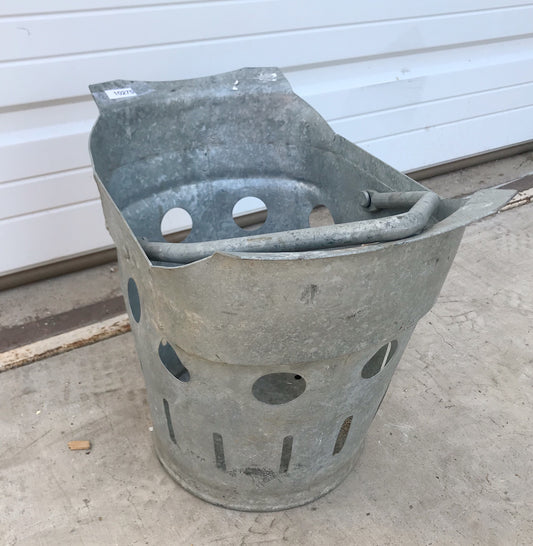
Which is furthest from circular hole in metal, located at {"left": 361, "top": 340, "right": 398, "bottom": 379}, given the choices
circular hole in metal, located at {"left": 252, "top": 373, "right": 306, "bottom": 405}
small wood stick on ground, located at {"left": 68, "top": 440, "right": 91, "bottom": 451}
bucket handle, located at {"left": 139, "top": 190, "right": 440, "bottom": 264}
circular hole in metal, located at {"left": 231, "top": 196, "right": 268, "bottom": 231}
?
circular hole in metal, located at {"left": 231, "top": 196, "right": 268, "bottom": 231}

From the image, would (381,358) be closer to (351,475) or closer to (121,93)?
(351,475)

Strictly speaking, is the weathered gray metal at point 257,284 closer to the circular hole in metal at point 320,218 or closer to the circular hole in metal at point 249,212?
the circular hole in metal at point 249,212

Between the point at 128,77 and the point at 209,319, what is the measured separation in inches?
48.8

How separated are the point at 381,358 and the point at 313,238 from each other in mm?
526

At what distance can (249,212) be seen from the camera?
2.48m

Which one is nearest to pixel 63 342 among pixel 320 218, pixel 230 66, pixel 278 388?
pixel 278 388

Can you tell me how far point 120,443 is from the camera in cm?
158

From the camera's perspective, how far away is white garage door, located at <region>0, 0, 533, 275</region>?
5.93ft

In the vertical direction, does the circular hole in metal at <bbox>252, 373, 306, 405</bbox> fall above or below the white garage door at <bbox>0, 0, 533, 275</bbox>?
below

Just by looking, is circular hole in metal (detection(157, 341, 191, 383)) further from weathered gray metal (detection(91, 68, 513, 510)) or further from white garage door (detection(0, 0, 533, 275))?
white garage door (detection(0, 0, 533, 275))

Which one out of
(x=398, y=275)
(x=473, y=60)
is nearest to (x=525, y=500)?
(x=398, y=275)

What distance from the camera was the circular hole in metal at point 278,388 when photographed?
148 centimetres

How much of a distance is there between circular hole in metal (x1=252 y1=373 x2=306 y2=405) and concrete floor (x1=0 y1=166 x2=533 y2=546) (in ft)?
0.88

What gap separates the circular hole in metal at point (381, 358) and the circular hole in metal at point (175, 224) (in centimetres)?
106
